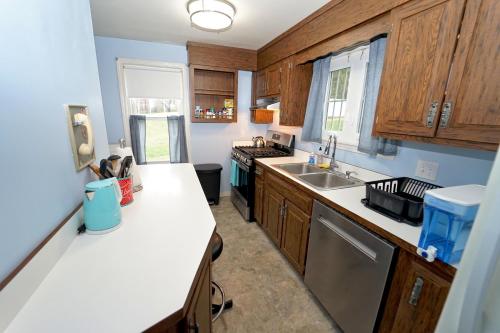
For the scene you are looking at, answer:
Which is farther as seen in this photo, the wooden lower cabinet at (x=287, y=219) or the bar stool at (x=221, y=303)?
the wooden lower cabinet at (x=287, y=219)

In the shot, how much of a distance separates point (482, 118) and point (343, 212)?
81 cm

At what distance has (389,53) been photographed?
4.44 ft

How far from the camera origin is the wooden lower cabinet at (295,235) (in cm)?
182

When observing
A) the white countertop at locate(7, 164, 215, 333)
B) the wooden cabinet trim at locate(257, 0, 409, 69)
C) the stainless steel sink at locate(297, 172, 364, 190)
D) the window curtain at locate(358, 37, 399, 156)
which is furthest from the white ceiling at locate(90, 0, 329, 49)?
the white countertop at locate(7, 164, 215, 333)

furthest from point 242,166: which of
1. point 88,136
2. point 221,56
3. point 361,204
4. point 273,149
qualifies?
point 88,136

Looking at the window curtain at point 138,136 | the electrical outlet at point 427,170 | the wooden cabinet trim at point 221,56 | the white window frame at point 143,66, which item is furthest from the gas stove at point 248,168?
the electrical outlet at point 427,170

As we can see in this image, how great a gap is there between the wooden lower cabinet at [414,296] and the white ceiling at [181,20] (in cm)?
210

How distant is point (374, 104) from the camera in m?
1.70

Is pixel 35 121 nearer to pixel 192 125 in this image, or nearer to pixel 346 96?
pixel 346 96

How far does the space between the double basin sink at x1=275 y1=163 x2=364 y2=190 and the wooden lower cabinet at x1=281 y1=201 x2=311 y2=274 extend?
31 cm

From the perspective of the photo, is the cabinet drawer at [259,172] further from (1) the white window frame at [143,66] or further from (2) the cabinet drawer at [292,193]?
(1) the white window frame at [143,66]

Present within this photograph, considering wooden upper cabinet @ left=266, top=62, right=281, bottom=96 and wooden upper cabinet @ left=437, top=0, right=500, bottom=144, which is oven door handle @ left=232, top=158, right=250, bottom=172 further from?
wooden upper cabinet @ left=437, top=0, right=500, bottom=144

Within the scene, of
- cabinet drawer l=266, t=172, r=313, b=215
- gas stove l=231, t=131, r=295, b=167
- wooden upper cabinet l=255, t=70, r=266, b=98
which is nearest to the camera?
cabinet drawer l=266, t=172, r=313, b=215

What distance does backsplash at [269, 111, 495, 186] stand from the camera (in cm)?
123
